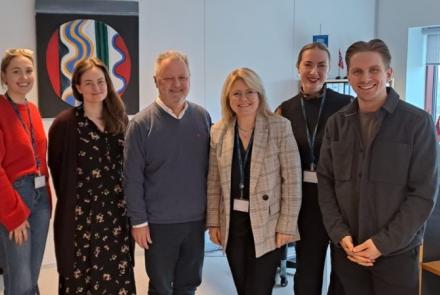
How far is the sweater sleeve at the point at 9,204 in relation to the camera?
Result: 2.12 m

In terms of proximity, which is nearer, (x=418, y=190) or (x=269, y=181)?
(x=418, y=190)

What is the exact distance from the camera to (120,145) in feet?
7.66

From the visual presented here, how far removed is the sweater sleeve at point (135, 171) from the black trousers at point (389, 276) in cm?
100

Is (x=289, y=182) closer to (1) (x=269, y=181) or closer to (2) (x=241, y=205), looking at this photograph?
(1) (x=269, y=181)

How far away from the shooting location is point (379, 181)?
69.6 inches

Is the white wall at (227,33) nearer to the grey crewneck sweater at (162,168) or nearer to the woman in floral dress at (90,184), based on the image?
the woman in floral dress at (90,184)

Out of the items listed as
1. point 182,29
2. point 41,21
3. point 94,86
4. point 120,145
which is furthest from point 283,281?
point 41,21

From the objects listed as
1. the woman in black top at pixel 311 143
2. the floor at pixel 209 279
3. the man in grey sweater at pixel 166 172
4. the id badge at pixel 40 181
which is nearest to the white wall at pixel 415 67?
the floor at pixel 209 279

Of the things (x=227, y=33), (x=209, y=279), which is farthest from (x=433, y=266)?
(x=227, y=33)

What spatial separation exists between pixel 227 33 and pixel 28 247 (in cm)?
274

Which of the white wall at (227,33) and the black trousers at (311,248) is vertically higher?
the white wall at (227,33)

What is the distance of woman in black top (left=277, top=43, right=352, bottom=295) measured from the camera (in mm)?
2279

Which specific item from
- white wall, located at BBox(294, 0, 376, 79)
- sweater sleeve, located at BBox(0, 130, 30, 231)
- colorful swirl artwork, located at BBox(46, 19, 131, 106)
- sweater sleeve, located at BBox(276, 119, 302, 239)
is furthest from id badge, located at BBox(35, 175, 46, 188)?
white wall, located at BBox(294, 0, 376, 79)

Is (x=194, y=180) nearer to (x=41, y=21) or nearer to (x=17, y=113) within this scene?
(x=17, y=113)
